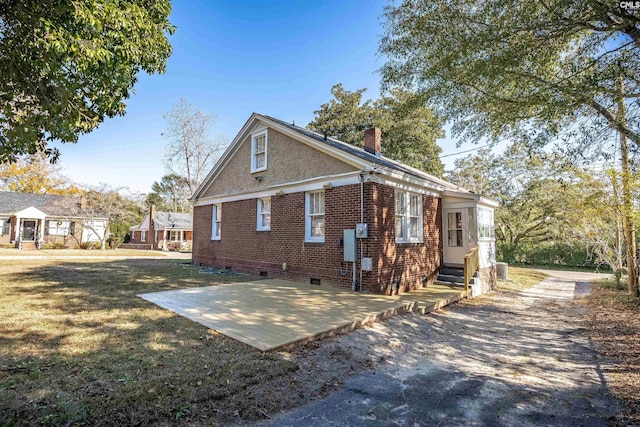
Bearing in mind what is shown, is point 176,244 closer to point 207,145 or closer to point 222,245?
point 207,145

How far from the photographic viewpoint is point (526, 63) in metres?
7.04

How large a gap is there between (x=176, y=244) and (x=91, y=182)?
1038cm

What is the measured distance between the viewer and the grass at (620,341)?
384 centimetres

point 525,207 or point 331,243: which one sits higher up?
point 525,207

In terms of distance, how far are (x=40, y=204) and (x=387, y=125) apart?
33708 mm

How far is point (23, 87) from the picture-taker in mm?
5613

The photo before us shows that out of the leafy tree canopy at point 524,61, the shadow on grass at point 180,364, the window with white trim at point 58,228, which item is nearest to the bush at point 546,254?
the leafy tree canopy at point 524,61

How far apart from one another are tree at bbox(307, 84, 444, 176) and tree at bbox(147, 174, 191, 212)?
33.8 m

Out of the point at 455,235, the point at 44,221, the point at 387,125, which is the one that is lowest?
the point at 455,235

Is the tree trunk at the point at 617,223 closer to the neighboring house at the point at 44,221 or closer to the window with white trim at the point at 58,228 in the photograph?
the neighboring house at the point at 44,221

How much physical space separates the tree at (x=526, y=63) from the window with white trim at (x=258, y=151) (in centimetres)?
589

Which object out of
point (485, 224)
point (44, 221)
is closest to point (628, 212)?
point (485, 224)

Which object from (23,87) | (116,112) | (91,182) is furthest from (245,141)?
(91,182)

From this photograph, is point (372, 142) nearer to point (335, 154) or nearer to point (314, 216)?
point (335, 154)
